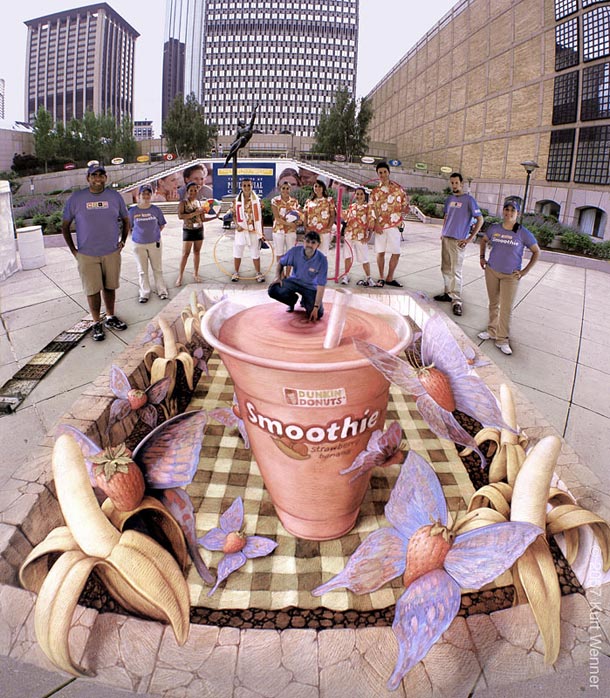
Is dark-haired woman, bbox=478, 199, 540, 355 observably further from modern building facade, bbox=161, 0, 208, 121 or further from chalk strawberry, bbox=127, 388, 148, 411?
modern building facade, bbox=161, 0, 208, 121

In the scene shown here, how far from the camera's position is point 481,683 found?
1.48 m

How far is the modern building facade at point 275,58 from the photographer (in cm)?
8681

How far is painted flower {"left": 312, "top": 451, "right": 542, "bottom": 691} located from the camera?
149cm

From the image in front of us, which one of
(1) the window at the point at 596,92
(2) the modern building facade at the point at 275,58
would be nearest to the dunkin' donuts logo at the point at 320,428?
(1) the window at the point at 596,92

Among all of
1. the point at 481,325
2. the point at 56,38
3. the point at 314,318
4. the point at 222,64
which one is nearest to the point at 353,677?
the point at 314,318

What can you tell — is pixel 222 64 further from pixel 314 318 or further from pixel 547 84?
pixel 314 318

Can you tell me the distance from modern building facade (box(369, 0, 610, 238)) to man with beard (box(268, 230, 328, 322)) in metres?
22.0

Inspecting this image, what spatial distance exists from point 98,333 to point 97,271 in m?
0.71

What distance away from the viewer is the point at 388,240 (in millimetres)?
6430

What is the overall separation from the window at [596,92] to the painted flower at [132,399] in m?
24.4

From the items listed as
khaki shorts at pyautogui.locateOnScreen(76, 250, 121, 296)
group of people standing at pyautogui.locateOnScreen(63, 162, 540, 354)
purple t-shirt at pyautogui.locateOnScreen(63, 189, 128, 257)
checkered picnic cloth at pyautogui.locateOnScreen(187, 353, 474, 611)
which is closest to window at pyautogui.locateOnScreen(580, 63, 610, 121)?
group of people standing at pyautogui.locateOnScreen(63, 162, 540, 354)

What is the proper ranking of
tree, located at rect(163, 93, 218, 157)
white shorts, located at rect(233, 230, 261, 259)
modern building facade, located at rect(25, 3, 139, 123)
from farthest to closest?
modern building facade, located at rect(25, 3, 139, 123), tree, located at rect(163, 93, 218, 157), white shorts, located at rect(233, 230, 261, 259)

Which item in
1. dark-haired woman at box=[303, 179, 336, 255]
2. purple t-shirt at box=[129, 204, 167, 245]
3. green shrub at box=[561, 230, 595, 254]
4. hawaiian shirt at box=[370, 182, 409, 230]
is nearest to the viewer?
purple t-shirt at box=[129, 204, 167, 245]

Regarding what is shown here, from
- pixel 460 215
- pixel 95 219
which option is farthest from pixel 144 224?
pixel 460 215
